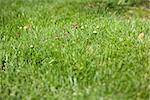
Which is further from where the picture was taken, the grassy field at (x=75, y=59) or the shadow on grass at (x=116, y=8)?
the shadow on grass at (x=116, y=8)

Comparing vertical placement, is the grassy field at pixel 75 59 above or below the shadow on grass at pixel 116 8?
below

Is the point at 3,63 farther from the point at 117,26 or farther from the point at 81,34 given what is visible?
the point at 117,26

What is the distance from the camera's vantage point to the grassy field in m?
4.58

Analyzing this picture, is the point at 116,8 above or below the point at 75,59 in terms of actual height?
above

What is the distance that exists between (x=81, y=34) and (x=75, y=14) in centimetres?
248

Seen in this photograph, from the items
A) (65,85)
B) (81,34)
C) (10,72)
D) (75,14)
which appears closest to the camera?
(65,85)

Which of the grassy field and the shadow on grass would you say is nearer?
the grassy field

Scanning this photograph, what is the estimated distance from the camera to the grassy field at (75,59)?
458cm

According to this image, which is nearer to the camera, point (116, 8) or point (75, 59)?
point (75, 59)

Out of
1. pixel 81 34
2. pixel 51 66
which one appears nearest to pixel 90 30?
pixel 81 34

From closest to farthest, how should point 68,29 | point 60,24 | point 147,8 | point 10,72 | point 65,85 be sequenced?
point 65,85 < point 10,72 < point 68,29 < point 60,24 < point 147,8

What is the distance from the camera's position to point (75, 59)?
5.61 meters

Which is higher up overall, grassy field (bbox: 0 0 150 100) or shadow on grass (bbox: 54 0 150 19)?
shadow on grass (bbox: 54 0 150 19)

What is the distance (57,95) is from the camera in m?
4.51
